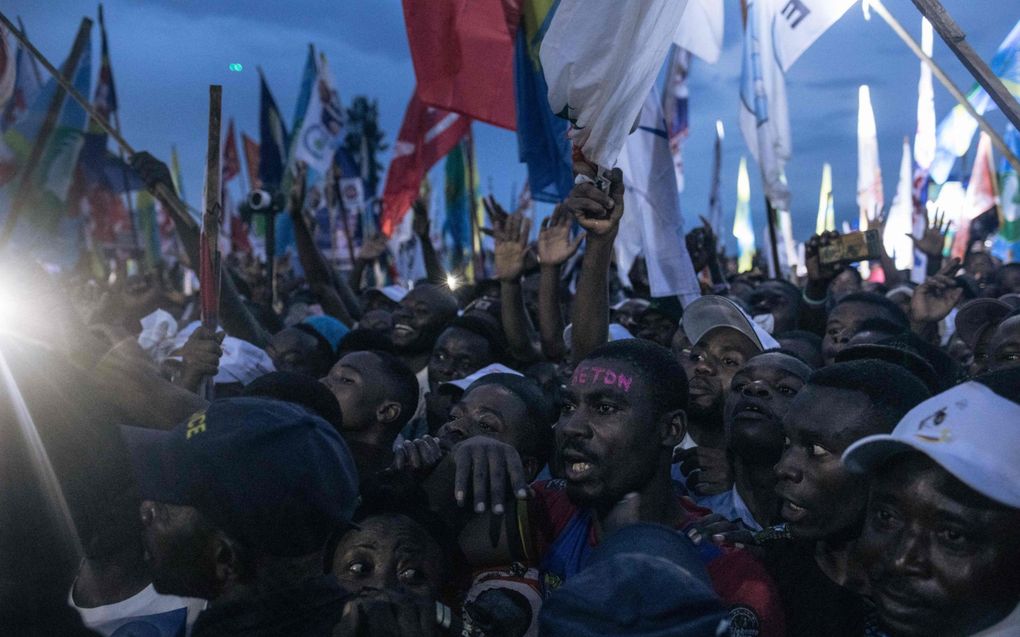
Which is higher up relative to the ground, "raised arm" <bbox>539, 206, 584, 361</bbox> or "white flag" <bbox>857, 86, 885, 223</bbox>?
"white flag" <bbox>857, 86, 885, 223</bbox>

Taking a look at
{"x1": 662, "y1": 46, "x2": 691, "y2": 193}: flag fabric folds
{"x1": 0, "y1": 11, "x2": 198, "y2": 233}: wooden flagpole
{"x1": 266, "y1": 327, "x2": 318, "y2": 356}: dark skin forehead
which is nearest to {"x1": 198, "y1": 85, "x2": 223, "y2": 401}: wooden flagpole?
{"x1": 0, "y1": 11, "x2": 198, "y2": 233}: wooden flagpole

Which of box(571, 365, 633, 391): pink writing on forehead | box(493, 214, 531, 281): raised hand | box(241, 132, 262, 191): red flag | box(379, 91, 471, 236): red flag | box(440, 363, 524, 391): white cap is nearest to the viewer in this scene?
box(571, 365, 633, 391): pink writing on forehead

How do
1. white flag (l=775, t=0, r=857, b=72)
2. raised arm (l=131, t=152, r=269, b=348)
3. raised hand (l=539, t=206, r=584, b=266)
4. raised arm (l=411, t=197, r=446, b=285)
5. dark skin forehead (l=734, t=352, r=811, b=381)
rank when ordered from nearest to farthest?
dark skin forehead (l=734, t=352, r=811, b=381)
raised hand (l=539, t=206, r=584, b=266)
raised arm (l=131, t=152, r=269, b=348)
white flag (l=775, t=0, r=857, b=72)
raised arm (l=411, t=197, r=446, b=285)

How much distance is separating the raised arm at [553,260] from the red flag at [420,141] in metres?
5.15

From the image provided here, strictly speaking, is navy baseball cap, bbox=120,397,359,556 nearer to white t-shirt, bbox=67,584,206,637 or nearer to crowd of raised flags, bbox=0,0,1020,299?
white t-shirt, bbox=67,584,206,637

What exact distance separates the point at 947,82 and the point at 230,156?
15.5 metres

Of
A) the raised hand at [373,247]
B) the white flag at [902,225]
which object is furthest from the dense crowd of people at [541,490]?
the white flag at [902,225]

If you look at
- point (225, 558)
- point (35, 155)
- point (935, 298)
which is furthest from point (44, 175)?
point (935, 298)

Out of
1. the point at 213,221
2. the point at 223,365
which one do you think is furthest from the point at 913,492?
the point at 223,365

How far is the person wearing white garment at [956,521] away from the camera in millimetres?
1886

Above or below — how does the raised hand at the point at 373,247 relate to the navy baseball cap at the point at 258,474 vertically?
above

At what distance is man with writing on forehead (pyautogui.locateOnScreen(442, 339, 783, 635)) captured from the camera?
265 centimetres

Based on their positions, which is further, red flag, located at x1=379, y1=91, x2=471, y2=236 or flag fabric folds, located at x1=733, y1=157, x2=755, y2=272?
flag fabric folds, located at x1=733, y1=157, x2=755, y2=272

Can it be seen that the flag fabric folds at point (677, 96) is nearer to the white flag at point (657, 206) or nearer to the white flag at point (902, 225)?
the white flag at point (902, 225)
